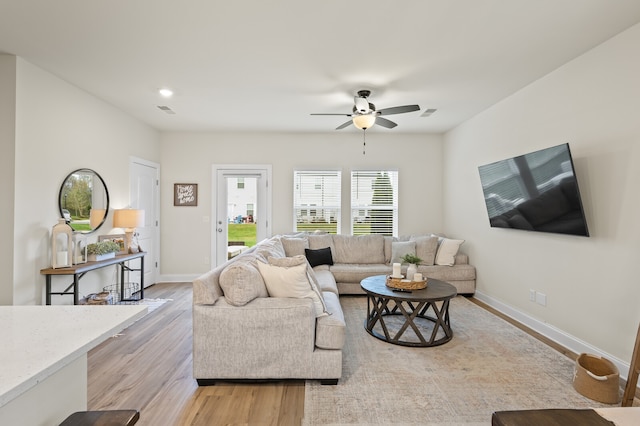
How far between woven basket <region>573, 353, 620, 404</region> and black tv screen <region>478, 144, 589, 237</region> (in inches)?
41.5

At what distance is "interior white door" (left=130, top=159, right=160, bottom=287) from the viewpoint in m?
4.94

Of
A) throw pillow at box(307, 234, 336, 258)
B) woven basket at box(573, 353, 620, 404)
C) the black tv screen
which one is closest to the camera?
woven basket at box(573, 353, 620, 404)

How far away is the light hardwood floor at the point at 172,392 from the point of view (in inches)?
80.6

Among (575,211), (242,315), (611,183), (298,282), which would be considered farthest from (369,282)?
(611,183)

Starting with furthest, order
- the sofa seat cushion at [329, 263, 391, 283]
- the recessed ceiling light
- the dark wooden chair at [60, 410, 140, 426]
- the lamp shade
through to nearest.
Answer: the sofa seat cushion at [329, 263, 391, 283] → the lamp shade → the recessed ceiling light → the dark wooden chair at [60, 410, 140, 426]

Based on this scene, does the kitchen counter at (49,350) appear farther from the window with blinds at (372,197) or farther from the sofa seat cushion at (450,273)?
the window with blinds at (372,197)

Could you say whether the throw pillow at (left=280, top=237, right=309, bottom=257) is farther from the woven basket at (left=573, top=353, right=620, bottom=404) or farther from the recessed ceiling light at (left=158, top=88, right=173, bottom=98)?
the woven basket at (left=573, top=353, right=620, bottom=404)

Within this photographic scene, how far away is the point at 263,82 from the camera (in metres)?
3.53

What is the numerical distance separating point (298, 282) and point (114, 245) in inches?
112

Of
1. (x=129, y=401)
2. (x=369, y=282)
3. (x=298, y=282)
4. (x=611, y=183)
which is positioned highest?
(x=611, y=183)

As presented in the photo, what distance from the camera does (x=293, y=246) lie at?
5027mm

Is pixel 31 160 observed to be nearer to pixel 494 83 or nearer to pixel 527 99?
pixel 494 83

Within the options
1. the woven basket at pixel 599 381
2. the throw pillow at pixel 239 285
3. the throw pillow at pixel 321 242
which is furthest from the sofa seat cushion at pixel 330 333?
the throw pillow at pixel 321 242

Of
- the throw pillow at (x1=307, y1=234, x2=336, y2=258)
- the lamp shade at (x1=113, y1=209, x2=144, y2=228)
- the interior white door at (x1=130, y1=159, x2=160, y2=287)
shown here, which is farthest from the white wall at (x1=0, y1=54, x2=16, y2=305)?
the throw pillow at (x1=307, y1=234, x2=336, y2=258)
